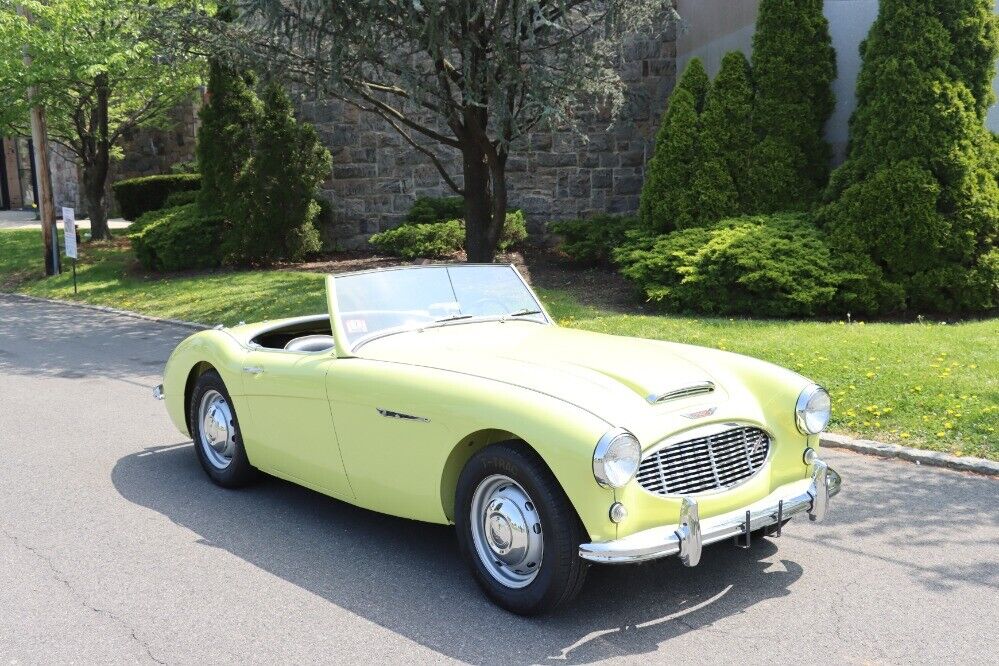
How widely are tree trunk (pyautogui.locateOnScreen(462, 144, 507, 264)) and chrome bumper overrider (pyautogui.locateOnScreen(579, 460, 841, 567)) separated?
30.4 ft

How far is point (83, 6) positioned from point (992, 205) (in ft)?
48.8

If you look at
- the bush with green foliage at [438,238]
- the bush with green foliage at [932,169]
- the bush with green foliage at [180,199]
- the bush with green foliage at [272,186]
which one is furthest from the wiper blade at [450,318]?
the bush with green foliage at [180,199]

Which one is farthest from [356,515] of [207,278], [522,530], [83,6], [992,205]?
[83,6]

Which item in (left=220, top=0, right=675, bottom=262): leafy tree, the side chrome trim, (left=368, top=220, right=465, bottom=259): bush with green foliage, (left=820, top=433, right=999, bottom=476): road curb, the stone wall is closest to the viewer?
the side chrome trim

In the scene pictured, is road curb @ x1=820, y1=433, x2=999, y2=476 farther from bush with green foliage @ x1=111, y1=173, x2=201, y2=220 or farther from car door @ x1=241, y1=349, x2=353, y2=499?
bush with green foliage @ x1=111, y1=173, x2=201, y2=220

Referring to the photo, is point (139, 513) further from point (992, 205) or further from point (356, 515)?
point (992, 205)

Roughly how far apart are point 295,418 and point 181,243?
14054mm

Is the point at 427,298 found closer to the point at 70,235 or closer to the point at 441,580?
the point at 441,580

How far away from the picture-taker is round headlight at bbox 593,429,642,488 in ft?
12.1

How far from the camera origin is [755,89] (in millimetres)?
13070

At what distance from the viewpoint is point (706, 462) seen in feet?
13.4

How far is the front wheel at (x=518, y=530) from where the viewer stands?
12.5 feet

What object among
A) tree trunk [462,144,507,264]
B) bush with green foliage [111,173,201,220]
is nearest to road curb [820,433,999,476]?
tree trunk [462,144,507,264]

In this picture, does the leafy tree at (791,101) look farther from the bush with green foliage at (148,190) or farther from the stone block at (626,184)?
the bush with green foliage at (148,190)
